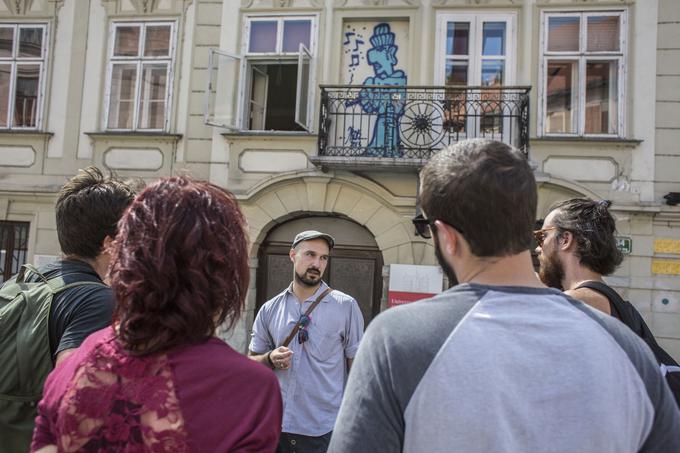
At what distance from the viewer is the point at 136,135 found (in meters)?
8.91

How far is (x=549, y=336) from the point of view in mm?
1203

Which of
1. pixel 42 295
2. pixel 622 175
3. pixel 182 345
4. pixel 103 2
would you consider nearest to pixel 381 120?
pixel 622 175

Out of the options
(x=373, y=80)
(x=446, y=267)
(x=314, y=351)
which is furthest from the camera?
(x=373, y=80)

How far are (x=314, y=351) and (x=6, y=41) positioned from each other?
901 centimetres

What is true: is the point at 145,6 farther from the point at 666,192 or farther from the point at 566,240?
the point at 566,240

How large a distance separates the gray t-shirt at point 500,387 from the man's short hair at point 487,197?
140mm

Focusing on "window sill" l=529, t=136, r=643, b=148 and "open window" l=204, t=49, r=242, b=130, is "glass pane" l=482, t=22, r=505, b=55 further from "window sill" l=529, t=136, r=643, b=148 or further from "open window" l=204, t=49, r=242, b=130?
"open window" l=204, t=49, r=242, b=130

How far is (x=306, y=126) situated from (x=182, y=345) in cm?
732

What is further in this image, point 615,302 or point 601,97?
point 601,97

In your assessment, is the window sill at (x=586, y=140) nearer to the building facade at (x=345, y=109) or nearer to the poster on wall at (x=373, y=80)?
the building facade at (x=345, y=109)

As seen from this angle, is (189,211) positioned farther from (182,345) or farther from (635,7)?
(635,7)

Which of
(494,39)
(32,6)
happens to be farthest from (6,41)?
(494,39)

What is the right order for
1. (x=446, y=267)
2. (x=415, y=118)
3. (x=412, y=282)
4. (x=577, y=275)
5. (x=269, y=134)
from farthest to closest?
1. (x=269, y=134)
2. (x=415, y=118)
3. (x=412, y=282)
4. (x=577, y=275)
5. (x=446, y=267)

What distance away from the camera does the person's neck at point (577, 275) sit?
2.51 meters
